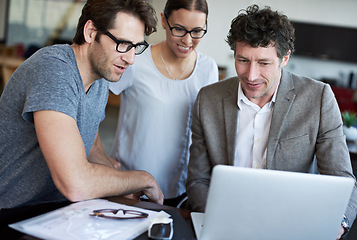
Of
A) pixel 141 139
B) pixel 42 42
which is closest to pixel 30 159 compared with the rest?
pixel 141 139

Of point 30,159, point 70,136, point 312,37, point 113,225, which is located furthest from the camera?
point 312,37

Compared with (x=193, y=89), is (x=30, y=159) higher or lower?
lower

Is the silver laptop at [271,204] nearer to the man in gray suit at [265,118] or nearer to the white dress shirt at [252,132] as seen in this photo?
the man in gray suit at [265,118]

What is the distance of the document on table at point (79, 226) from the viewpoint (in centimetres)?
112

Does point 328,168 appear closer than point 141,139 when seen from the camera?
Yes

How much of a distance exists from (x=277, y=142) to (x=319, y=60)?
328 inches

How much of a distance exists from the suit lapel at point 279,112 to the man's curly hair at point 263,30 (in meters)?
0.16

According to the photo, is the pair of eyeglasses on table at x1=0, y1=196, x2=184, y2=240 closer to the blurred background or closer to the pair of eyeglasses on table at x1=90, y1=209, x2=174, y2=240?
the pair of eyeglasses on table at x1=90, y1=209, x2=174, y2=240

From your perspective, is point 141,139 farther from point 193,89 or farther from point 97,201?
point 97,201

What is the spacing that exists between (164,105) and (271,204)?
1.12 m

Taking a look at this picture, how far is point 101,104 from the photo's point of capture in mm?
1806

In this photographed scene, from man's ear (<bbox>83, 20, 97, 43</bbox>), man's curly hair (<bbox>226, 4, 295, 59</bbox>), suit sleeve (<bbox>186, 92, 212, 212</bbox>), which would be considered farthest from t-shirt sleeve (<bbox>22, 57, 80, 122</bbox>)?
man's curly hair (<bbox>226, 4, 295, 59</bbox>)

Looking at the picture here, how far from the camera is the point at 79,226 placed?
116 cm

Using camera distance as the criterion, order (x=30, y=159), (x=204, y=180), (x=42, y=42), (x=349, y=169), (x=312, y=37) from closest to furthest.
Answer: (x=30, y=159)
(x=349, y=169)
(x=204, y=180)
(x=312, y=37)
(x=42, y=42)
